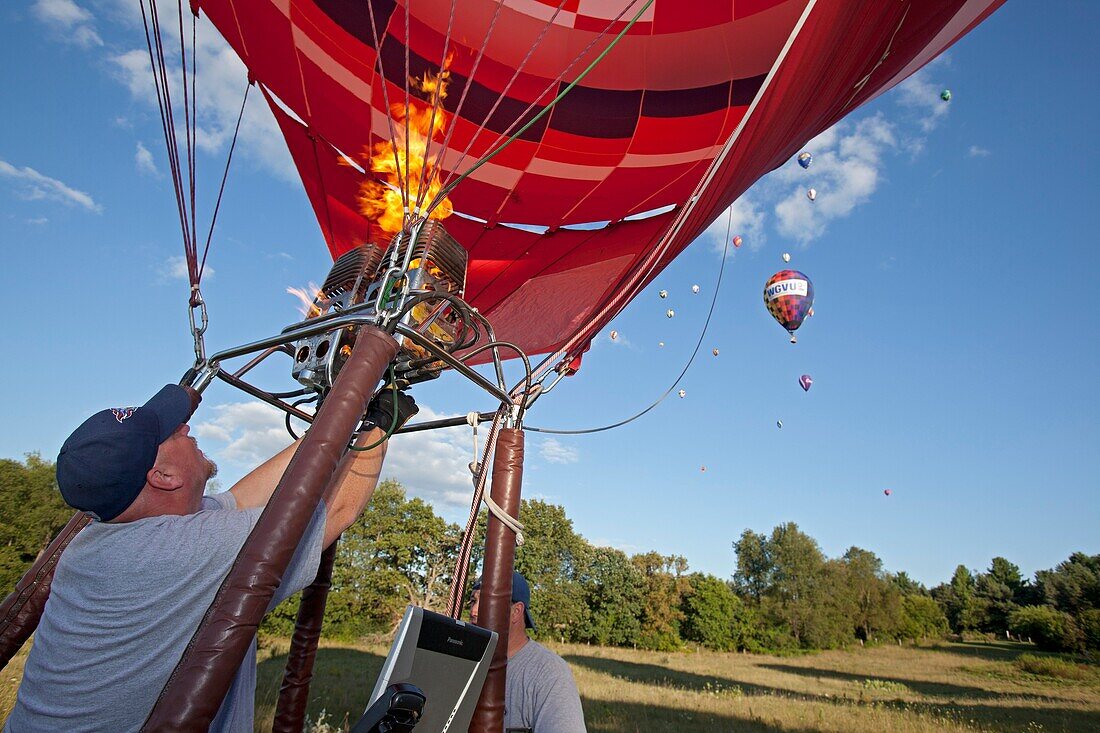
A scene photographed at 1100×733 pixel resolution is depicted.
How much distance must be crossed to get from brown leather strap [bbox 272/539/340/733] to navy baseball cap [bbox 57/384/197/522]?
109cm

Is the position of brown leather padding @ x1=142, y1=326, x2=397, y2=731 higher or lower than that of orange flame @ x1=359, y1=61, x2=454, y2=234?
lower

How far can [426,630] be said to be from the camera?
1.33 m

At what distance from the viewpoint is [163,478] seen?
146 cm

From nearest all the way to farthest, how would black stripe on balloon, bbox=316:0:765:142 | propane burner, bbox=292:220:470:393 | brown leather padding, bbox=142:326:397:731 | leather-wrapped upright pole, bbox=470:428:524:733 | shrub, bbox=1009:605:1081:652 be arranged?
brown leather padding, bbox=142:326:397:731 < leather-wrapped upright pole, bbox=470:428:524:733 < propane burner, bbox=292:220:470:393 < black stripe on balloon, bbox=316:0:765:142 < shrub, bbox=1009:605:1081:652

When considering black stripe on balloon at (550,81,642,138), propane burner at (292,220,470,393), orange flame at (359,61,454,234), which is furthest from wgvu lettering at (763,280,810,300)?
propane burner at (292,220,470,393)

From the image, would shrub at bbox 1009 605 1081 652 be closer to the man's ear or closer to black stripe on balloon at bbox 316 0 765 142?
black stripe on balloon at bbox 316 0 765 142

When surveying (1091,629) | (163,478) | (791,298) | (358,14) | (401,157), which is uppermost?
(791,298)

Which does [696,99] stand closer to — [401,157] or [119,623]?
[401,157]

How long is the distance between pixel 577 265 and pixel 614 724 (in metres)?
6.93

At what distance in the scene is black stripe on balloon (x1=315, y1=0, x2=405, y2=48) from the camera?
382cm

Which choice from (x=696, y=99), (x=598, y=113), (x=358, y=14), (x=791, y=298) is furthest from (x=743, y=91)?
(x=791, y=298)

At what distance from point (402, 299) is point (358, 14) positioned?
10.1ft

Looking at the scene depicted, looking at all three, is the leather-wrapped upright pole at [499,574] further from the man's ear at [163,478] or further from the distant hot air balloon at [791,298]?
the distant hot air balloon at [791,298]

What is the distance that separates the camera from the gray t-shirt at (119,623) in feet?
4.18
